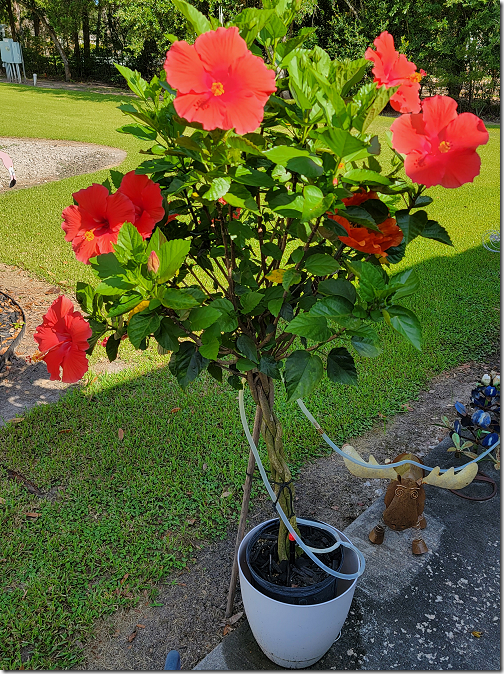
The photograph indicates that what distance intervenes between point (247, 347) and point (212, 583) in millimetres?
1263

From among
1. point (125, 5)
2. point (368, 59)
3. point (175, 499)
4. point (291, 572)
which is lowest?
point (175, 499)

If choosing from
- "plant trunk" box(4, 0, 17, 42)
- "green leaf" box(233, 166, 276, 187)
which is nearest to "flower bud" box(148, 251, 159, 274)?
"green leaf" box(233, 166, 276, 187)

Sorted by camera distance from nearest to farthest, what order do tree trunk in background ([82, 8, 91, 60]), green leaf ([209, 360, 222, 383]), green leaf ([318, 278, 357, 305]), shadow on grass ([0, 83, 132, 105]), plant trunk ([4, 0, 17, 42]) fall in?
1. green leaf ([318, 278, 357, 305])
2. green leaf ([209, 360, 222, 383])
3. shadow on grass ([0, 83, 132, 105])
4. tree trunk in background ([82, 8, 91, 60])
5. plant trunk ([4, 0, 17, 42])

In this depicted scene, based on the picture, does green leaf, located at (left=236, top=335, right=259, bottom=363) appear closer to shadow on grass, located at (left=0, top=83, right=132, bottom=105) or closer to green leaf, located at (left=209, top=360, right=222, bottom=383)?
green leaf, located at (left=209, top=360, right=222, bottom=383)

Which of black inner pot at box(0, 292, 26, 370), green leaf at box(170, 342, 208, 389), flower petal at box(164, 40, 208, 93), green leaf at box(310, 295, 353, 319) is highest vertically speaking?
flower petal at box(164, 40, 208, 93)

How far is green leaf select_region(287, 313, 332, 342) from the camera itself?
112 centimetres

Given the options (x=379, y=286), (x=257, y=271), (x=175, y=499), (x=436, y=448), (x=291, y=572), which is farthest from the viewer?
(x=436, y=448)

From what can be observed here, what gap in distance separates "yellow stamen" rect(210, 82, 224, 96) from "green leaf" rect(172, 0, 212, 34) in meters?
0.23

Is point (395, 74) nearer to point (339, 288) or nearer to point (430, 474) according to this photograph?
point (339, 288)

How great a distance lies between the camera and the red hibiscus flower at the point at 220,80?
938mm

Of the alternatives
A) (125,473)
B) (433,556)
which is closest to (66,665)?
(125,473)

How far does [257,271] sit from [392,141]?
0.59 m

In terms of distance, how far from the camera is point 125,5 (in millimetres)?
18969

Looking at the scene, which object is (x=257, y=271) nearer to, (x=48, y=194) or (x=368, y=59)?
(x=368, y=59)
